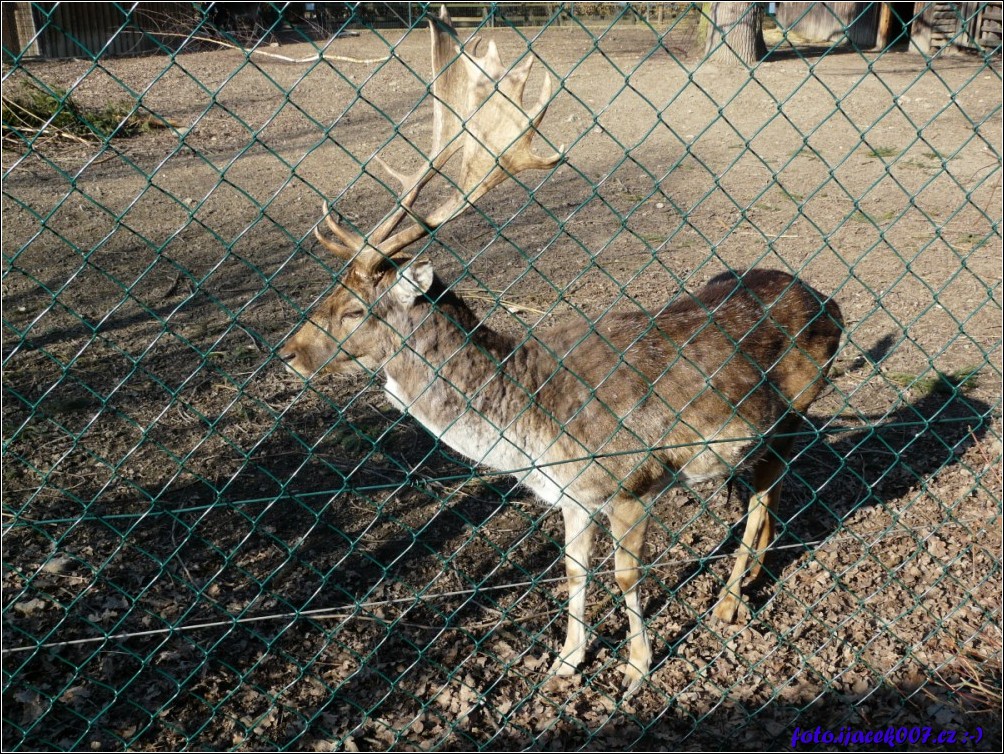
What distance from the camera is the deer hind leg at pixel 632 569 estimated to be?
12.7 ft

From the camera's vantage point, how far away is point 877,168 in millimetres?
10625

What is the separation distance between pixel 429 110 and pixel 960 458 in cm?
968

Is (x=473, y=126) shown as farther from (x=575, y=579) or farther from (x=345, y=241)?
(x=575, y=579)

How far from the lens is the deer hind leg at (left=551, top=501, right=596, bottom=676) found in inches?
157

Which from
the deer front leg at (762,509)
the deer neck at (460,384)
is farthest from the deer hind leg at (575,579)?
the deer front leg at (762,509)

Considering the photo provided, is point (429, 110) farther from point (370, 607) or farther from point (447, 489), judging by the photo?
point (370, 607)

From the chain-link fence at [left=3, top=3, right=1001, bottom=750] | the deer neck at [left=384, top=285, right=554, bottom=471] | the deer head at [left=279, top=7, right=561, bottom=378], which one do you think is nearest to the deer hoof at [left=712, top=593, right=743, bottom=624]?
the chain-link fence at [left=3, top=3, right=1001, bottom=750]

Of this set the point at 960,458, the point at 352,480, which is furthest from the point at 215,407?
the point at 960,458

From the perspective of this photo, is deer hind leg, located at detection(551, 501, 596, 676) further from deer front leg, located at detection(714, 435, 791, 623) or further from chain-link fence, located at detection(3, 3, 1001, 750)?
deer front leg, located at detection(714, 435, 791, 623)

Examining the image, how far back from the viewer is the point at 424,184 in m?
3.38

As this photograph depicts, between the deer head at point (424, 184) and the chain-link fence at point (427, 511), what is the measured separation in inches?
4.8

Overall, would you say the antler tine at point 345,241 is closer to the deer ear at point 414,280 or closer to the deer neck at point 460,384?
the deer ear at point 414,280

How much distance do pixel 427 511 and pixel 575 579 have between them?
110 centimetres

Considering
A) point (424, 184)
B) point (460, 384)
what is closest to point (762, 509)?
point (460, 384)
